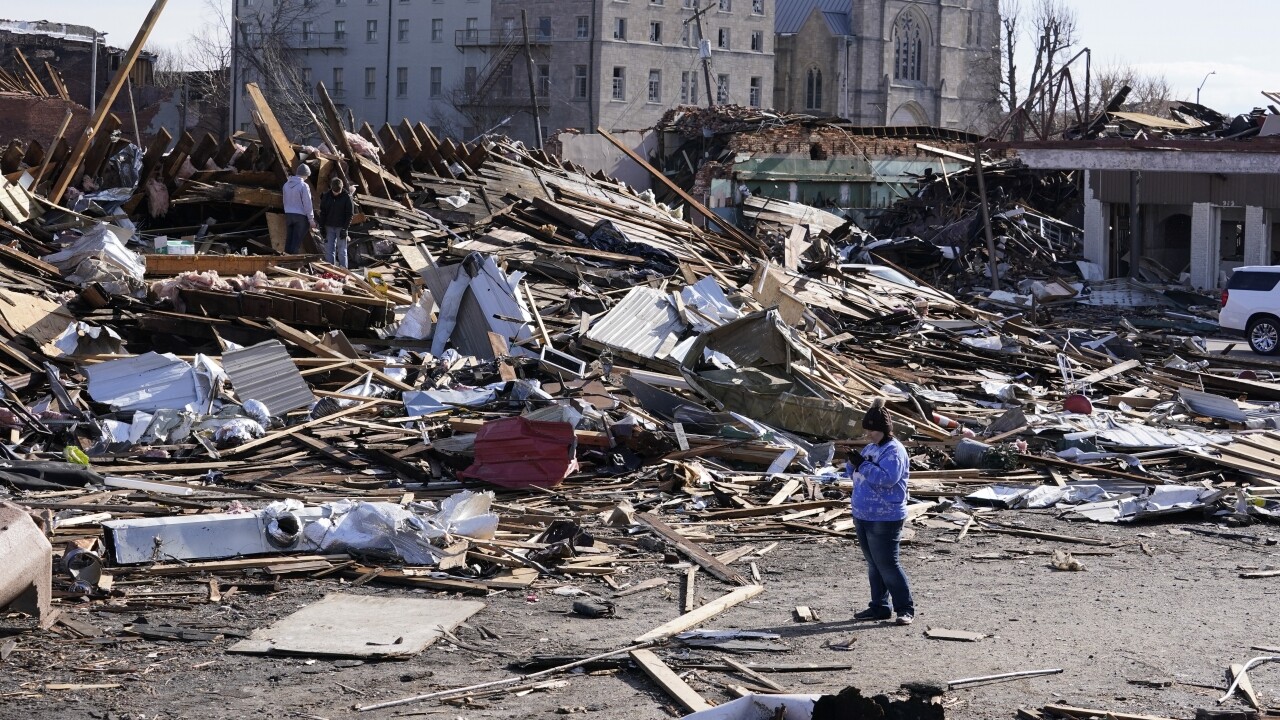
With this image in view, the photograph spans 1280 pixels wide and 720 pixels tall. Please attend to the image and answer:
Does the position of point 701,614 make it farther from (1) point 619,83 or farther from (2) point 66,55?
(1) point 619,83

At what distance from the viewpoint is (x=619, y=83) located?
72562 mm

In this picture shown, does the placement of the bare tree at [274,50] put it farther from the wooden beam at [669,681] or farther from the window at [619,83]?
the wooden beam at [669,681]

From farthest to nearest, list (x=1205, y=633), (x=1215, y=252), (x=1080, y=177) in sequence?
(x=1080, y=177) < (x=1215, y=252) < (x=1205, y=633)

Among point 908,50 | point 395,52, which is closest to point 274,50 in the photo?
point 395,52

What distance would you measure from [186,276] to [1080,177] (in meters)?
28.2

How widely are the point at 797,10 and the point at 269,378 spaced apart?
78.0 meters

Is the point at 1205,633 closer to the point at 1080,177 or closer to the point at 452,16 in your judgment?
the point at 1080,177

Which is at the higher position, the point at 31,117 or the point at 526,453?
the point at 31,117

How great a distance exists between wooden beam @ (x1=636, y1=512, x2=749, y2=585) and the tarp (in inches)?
48.1

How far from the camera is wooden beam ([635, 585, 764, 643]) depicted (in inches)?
283

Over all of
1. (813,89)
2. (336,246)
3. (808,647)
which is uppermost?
(813,89)

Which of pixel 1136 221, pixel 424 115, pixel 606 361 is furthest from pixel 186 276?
pixel 424 115

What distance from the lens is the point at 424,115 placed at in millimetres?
74375

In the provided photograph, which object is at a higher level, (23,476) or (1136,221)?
(1136,221)
